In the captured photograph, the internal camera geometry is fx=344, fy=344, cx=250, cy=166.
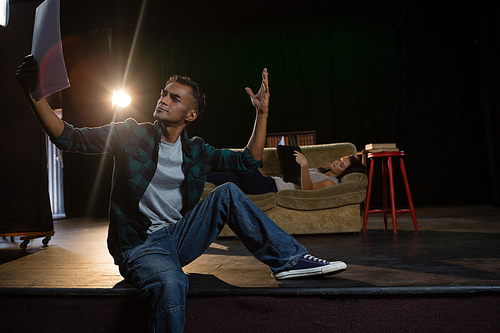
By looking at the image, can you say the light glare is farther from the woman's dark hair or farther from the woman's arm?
the woman's dark hair

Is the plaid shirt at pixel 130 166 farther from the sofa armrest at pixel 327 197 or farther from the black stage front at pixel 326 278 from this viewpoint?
the sofa armrest at pixel 327 197

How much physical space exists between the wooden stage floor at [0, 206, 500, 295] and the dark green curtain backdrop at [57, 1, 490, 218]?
304 cm

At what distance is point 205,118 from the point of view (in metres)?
6.32

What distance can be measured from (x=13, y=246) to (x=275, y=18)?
17.3 ft

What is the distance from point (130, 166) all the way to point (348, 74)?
17.3 feet

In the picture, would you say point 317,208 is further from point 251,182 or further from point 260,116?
point 260,116

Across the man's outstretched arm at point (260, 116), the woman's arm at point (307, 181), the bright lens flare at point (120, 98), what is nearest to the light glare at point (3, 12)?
the man's outstretched arm at point (260, 116)

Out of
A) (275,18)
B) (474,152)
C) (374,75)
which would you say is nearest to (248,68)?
(275,18)

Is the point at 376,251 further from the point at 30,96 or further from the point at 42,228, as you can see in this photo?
the point at 42,228

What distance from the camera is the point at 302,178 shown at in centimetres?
320

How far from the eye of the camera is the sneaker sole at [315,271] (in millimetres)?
1457

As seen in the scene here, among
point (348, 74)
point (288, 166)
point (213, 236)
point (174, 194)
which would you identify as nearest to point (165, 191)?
point (174, 194)

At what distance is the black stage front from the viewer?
1.35 meters

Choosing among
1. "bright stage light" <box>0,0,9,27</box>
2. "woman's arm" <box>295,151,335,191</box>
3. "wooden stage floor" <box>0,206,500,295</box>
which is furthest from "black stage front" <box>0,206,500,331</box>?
"bright stage light" <box>0,0,9,27</box>
